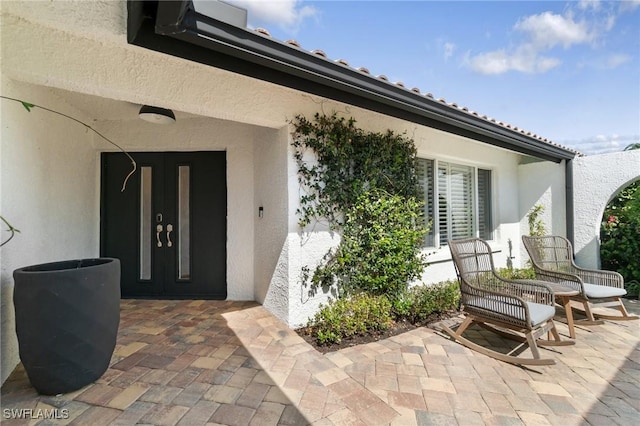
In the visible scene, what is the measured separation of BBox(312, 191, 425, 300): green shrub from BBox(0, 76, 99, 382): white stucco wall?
3299 millimetres

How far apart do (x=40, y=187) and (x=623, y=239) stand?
417 inches

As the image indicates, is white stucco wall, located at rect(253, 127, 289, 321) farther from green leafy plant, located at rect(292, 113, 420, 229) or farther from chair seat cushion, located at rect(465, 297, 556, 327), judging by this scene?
chair seat cushion, located at rect(465, 297, 556, 327)

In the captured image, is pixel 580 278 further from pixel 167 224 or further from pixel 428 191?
pixel 167 224

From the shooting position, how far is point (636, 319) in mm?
4566

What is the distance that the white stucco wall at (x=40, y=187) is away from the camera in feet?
8.69

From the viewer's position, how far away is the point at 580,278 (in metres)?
4.80

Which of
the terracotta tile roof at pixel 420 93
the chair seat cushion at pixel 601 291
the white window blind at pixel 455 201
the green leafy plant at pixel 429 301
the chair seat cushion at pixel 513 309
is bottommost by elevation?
the green leafy plant at pixel 429 301

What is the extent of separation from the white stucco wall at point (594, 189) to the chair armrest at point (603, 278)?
1.90m

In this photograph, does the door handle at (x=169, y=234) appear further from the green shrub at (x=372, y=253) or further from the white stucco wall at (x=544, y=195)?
the white stucco wall at (x=544, y=195)

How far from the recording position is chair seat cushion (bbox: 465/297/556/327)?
321cm

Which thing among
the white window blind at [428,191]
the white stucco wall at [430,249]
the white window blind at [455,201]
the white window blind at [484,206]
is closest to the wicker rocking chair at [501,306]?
the white stucco wall at [430,249]

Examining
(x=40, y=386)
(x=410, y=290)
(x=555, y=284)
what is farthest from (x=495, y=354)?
(x=40, y=386)

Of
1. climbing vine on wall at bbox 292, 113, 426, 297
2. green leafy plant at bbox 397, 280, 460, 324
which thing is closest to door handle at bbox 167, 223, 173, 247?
climbing vine on wall at bbox 292, 113, 426, 297

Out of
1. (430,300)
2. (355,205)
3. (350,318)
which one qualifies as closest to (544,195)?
(430,300)
